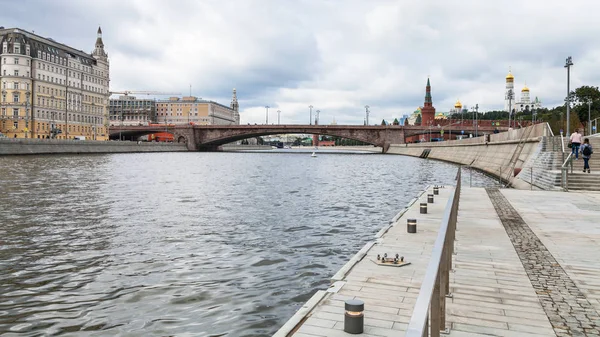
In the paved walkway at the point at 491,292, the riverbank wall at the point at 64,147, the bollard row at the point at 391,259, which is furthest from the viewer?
the riverbank wall at the point at 64,147

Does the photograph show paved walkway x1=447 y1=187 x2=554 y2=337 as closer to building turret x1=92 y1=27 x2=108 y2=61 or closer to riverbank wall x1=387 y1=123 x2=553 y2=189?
riverbank wall x1=387 y1=123 x2=553 y2=189

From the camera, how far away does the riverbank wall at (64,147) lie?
2568 inches

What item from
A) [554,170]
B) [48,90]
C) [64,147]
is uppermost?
[48,90]

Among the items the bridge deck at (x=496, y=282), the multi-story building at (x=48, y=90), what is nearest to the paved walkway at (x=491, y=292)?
the bridge deck at (x=496, y=282)

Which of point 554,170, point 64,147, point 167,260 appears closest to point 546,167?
point 554,170

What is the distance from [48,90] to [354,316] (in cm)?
12099

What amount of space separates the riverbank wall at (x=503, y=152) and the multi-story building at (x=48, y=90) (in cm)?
7650

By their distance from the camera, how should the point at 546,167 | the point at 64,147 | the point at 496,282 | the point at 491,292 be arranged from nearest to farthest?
the point at 491,292 < the point at 496,282 < the point at 546,167 < the point at 64,147

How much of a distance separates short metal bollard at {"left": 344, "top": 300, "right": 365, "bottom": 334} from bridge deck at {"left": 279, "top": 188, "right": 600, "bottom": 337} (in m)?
0.18

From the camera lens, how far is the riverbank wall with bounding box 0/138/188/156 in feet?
214

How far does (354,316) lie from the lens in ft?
18.4

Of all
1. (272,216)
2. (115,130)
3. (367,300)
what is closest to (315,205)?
(272,216)

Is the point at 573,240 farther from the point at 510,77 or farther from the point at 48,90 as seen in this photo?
the point at 510,77

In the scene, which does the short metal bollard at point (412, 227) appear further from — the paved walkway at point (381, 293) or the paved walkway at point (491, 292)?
the paved walkway at point (491, 292)
